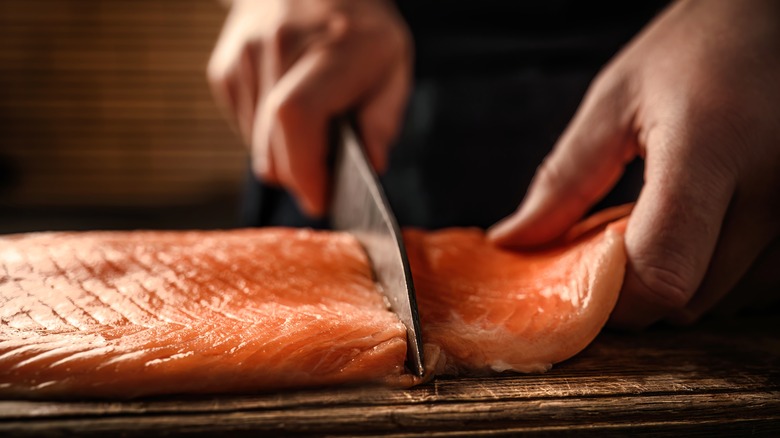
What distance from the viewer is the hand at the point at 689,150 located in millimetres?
1226

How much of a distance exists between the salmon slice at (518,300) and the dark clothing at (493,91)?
0.86m

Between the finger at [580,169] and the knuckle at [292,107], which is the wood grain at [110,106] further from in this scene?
the finger at [580,169]

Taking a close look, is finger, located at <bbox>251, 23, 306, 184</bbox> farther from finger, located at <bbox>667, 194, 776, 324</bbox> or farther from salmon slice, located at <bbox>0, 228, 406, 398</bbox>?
finger, located at <bbox>667, 194, 776, 324</bbox>

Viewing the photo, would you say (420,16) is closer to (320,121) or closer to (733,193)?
(320,121)

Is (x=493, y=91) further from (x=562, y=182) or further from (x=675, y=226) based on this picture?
(x=675, y=226)

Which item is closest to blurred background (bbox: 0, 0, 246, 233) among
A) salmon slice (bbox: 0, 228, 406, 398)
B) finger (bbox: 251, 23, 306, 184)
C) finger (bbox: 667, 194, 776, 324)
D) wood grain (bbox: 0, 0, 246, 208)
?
wood grain (bbox: 0, 0, 246, 208)

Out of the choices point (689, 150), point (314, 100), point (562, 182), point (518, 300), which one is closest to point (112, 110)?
point (314, 100)

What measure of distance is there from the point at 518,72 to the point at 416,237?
988 millimetres

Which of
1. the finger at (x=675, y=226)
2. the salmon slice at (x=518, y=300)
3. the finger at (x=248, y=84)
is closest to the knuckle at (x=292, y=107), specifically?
the finger at (x=248, y=84)

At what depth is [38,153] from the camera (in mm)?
6562

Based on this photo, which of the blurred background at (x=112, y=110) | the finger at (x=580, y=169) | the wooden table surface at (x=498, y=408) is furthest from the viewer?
the blurred background at (x=112, y=110)

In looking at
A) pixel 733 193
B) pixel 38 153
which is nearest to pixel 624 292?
pixel 733 193

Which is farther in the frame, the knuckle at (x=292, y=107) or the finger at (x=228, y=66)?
the finger at (x=228, y=66)

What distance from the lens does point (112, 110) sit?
6.55 metres
